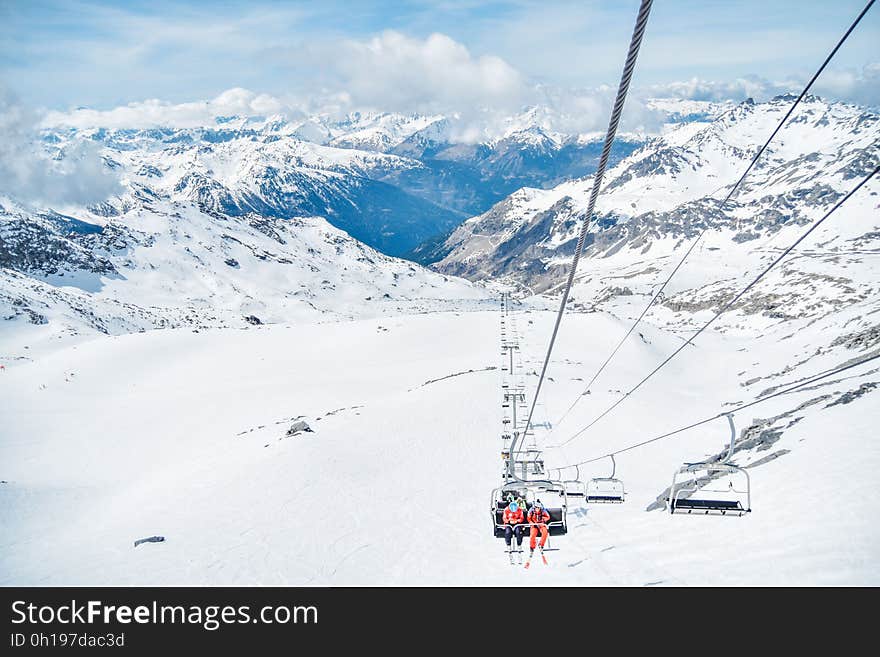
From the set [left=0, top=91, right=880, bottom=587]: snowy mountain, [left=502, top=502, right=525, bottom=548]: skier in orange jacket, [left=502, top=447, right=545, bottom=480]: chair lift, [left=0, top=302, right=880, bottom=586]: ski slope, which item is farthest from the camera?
[left=502, top=447, right=545, bottom=480]: chair lift

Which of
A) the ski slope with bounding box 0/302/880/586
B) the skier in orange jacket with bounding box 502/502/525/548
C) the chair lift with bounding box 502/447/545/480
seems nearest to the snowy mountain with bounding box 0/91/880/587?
the ski slope with bounding box 0/302/880/586

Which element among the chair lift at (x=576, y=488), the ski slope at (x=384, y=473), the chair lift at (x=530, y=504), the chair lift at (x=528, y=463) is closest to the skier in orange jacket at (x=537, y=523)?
the chair lift at (x=530, y=504)

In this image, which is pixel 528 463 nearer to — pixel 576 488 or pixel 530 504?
pixel 576 488

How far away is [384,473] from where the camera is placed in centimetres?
3559

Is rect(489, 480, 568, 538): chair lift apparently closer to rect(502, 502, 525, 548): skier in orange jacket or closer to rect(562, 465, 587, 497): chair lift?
rect(502, 502, 525, 548): skier in orange jacket

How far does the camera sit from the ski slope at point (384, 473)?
19.5 meters

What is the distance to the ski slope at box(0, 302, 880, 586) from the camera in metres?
19.5

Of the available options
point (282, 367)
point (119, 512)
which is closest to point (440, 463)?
point (119, 512)

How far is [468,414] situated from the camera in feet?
154

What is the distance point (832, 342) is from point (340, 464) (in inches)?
2470

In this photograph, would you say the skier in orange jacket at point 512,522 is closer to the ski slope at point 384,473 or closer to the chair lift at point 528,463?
the ski slope at point 384,473

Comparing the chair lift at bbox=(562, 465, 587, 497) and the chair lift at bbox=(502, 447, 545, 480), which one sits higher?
the chair lift at bbox=(502, 447, 545, 480)

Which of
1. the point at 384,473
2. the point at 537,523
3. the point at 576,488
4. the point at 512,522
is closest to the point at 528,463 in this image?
the point at 576,488

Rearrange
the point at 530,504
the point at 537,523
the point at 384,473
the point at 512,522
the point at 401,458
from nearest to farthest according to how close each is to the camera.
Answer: the point at 512,522 → the point at 537,523 → the point at 530,504 → the point at 384,473 → the point at 401,458
